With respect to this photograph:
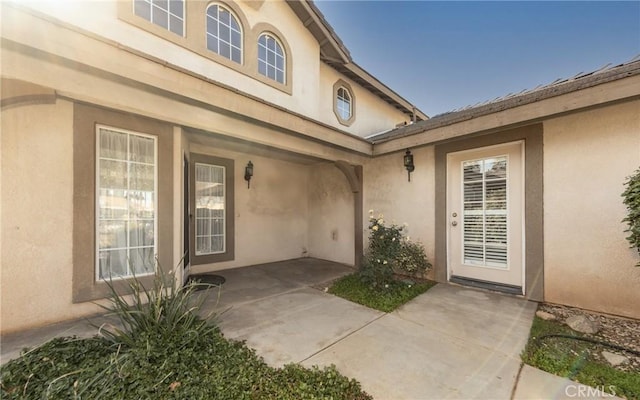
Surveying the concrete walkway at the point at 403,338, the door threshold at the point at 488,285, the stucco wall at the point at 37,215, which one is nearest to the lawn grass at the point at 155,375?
the concrete walkway at the point at 403,338

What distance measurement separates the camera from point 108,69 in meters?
2.46

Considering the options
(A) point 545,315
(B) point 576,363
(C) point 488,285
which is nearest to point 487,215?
(C) point 488,285

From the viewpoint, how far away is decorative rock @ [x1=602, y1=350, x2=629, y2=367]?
2518 millimetres

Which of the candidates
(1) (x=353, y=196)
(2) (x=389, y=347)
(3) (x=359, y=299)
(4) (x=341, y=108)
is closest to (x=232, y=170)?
(1) (x=353, y=196)

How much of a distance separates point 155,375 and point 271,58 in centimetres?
612

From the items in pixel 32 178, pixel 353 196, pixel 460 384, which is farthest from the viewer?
pixel 353 196

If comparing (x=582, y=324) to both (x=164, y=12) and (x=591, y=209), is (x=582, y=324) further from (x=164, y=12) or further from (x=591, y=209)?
(x=164, y=12)

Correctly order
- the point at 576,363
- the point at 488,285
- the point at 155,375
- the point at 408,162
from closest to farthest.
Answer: the point at 155,375 → the point at 576,363 → the point at 488,285 → the point at 408,162

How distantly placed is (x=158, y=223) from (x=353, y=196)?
15.6 feet

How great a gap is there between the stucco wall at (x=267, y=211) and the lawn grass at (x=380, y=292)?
2.86 m

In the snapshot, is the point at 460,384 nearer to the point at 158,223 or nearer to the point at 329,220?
the point at 158,223

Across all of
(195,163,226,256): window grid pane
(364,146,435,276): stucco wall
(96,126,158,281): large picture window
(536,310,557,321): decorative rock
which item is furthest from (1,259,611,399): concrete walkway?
(195,163,226,256): window grid pane

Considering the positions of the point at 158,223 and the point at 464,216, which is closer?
the point at 158,223

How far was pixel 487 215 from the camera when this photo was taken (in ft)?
15.9
